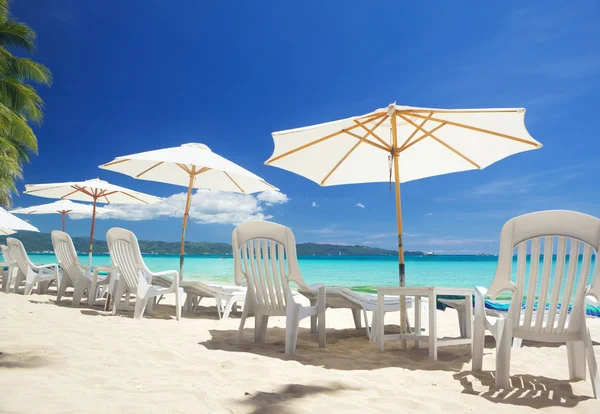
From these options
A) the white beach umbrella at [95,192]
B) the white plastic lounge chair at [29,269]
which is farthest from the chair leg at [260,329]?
the white beach umbrella at [95,192]

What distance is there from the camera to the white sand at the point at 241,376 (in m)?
1.90

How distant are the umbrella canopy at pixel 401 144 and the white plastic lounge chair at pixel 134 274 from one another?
1.97m

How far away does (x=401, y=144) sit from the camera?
4707 mm

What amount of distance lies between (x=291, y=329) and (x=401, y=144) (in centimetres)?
253

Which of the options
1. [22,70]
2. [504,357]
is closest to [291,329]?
[504,357]

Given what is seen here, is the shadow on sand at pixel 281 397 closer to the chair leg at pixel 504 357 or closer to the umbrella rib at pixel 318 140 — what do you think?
the chair leg at pixel 504 357

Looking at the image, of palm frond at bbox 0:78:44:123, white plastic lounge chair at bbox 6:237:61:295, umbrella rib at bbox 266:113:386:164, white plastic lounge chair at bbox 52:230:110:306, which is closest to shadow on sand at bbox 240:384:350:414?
umbrella rib at bbox 266:113:386:164

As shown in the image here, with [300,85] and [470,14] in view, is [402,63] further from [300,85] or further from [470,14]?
[300,85]

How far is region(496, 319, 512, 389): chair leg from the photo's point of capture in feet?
7.89

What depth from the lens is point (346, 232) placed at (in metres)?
64.4

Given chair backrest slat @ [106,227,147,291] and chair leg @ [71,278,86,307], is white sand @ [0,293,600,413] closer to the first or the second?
chair backrest slat @ [106,227,147,291]

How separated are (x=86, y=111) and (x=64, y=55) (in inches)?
230

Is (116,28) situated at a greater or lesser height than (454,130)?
greater

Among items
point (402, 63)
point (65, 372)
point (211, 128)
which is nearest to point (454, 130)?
point (65, 372)
